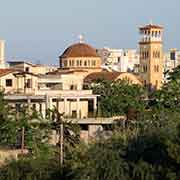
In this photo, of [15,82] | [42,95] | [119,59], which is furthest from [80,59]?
[119,59]

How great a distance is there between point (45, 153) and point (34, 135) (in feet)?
25.0

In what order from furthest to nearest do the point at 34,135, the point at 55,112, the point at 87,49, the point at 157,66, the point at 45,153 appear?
→ the point at 157,66 → the point at 87,49 → the point at 55,112 → the point at 34,135 → the point at 45,153

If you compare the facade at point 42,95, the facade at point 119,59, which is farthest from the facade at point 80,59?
the facade at point 119,59

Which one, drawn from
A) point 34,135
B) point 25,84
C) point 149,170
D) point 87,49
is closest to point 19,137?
point 34,135

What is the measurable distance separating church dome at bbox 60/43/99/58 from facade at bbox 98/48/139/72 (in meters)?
33.4

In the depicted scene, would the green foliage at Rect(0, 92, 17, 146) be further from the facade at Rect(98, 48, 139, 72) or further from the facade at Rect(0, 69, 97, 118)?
the facade at Rect(98, 48, 139, 72)

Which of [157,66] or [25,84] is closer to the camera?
[25,84]

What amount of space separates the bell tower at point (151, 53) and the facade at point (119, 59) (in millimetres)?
23392

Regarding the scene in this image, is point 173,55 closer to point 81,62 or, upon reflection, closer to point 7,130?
point 81,62

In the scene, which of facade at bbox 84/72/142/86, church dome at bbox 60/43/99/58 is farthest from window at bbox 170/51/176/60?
facade at bbox 84/72/142/86

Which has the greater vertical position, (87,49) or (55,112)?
(87,49)

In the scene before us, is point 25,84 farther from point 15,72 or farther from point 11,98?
point 11,98

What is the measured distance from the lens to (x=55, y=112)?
44156 millimetres

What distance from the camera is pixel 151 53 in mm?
90750
